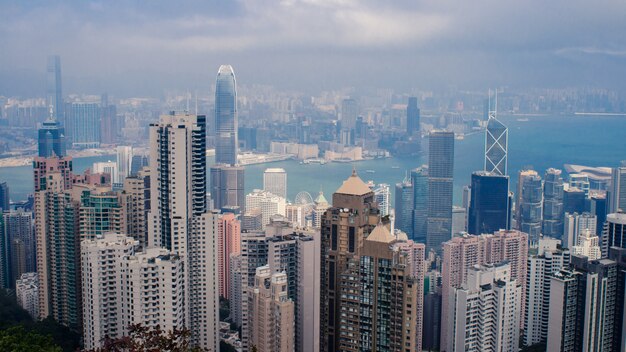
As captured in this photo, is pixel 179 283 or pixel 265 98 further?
pixel 265 98

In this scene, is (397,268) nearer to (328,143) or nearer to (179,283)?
(179,283)

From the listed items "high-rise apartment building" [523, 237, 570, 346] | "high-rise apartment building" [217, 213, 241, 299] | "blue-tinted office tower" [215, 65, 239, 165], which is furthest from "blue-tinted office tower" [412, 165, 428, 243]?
"blue-tinted office tower" [215, 65, 239, 165]

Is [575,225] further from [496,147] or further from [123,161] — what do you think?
[123,161]

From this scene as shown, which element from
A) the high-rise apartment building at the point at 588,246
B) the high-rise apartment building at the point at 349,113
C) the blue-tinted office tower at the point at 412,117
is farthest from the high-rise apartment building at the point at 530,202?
the high-rise apartment building at the point at 349,113

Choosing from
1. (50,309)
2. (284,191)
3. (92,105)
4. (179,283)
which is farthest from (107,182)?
(284,191)

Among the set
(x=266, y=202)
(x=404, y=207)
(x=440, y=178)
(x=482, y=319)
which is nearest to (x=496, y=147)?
(x=440, y=178)
